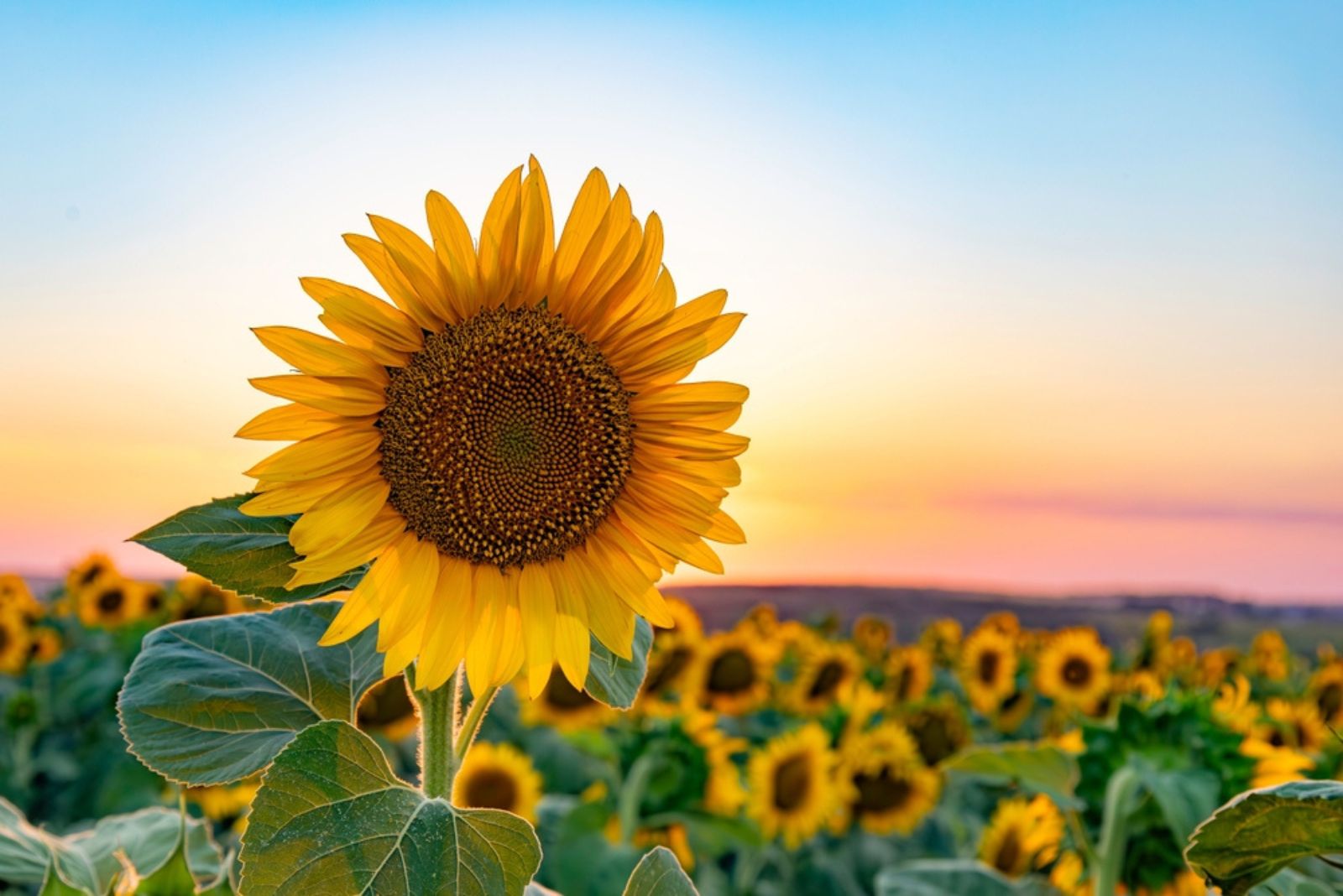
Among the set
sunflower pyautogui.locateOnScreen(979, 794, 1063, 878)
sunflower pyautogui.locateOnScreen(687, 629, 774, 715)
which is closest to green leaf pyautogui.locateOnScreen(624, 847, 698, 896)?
sunflower pyautogui.locateOnScreen(979, 794, 1063, 878)

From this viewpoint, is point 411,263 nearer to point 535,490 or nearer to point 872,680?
point 535,490

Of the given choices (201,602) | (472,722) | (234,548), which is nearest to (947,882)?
(472,722)

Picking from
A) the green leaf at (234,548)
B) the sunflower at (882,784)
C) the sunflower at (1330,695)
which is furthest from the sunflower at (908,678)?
the green leaf at (234,548)

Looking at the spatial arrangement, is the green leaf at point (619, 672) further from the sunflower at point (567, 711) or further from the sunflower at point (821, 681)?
the sunflower at point (821, 681)

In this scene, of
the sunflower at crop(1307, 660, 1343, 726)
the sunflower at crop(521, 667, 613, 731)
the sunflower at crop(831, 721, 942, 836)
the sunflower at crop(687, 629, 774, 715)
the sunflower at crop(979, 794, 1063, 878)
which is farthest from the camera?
the sunflower at crop(1307, 660, 1343, 726)

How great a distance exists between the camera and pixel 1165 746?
2.69 meters

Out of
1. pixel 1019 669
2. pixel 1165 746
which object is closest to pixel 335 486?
pixel 1165 746

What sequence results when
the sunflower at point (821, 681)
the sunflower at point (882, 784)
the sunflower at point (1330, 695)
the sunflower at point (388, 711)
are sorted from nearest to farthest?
the sunflower at point (388, 711)
the sunflower at point (882, 784)
the sunflower at point (821, 681)
the sunflower at point (1330, 695)

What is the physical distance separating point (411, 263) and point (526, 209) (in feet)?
0.48

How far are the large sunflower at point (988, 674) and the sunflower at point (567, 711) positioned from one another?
3.46m

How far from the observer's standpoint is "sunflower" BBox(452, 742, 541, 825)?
5.25 meters

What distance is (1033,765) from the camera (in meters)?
2.71

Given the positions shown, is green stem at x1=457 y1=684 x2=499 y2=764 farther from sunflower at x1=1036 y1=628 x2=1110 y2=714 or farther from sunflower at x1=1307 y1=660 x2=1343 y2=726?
sunflower at x1=1307 y1=660 x2=1343 y2=726

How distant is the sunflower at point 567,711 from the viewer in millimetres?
6371
